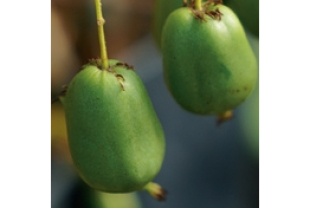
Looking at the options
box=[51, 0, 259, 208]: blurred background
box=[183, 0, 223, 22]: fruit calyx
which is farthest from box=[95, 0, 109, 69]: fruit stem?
box=[183, 0, 223, 22]: fruit calyx

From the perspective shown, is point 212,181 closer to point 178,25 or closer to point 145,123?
point 145,123

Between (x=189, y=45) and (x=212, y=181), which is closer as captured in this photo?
(x=189, y=45)

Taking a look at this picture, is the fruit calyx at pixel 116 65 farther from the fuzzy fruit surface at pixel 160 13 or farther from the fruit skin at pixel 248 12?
the fruit skin at pixel 248 12

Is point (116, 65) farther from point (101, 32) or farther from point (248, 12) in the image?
point (248, 12)

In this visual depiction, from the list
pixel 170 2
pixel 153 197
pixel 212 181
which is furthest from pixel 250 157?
pixel 170 2

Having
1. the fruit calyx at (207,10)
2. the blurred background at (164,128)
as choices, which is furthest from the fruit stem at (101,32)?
the fruit calyx at (207,10)

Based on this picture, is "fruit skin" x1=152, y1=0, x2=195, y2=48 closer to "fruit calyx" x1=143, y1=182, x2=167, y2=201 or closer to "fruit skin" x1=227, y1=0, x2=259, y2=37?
"fruit skin" x1=227, y1=0, x2=259, y2=37
